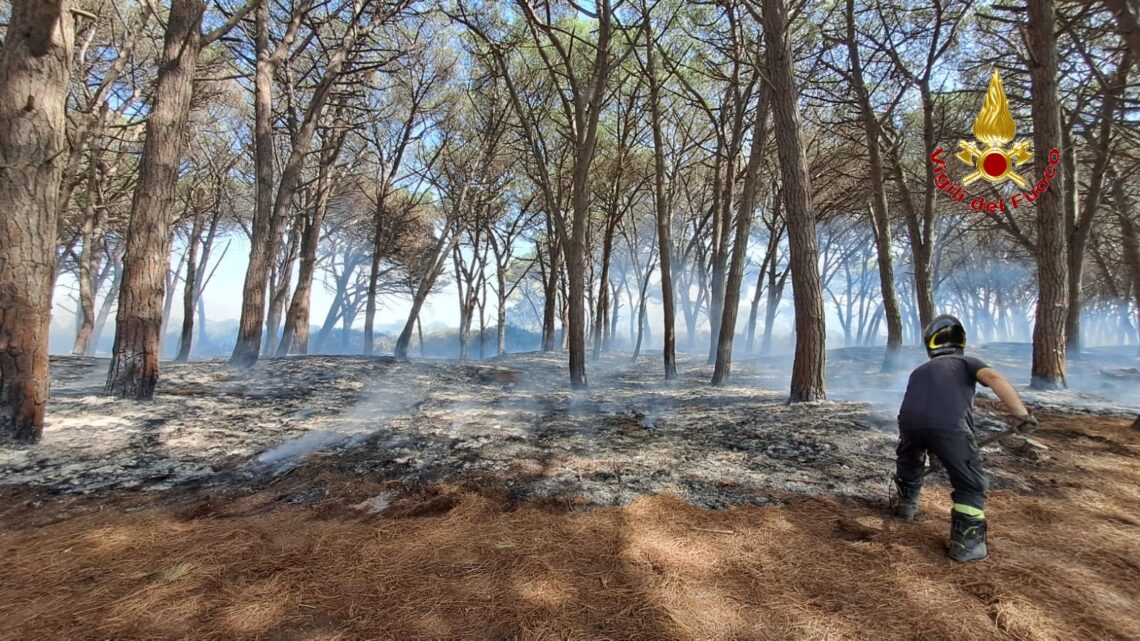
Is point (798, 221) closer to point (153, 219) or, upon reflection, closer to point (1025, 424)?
point (1025, 424)

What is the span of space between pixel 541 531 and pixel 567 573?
0.48m

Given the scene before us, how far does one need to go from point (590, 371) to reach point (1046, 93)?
982 centimetres

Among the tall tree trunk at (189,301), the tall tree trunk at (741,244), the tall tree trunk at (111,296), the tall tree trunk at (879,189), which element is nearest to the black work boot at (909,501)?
the tall tree trunk at (741,244)

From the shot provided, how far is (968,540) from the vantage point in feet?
7.95

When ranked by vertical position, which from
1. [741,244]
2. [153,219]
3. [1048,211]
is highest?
[1048,211]

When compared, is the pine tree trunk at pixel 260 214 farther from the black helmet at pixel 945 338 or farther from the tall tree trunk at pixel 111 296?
the tall tree trunk at pixel 111 296

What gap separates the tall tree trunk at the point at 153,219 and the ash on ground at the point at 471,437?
49 cm

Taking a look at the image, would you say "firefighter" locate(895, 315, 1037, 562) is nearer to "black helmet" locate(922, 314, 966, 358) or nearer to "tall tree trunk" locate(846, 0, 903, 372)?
"black helmet" locate(922, 314, 966, 358)

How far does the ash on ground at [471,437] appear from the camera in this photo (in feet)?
12.0

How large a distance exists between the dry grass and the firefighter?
15 cm

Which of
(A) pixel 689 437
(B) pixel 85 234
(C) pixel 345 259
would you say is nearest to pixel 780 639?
(A) pixel 689 437

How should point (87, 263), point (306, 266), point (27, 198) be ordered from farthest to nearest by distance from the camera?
point (306, 266), point (87, 263), point (27, 198)

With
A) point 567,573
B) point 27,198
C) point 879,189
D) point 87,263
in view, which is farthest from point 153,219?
point 879,189

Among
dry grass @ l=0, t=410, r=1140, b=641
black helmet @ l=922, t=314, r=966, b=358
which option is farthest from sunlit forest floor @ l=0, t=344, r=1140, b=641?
black helmet @ l=922, t=314, r=966, b=358
